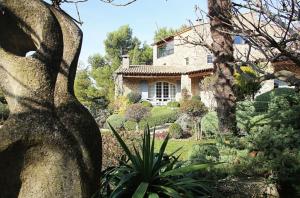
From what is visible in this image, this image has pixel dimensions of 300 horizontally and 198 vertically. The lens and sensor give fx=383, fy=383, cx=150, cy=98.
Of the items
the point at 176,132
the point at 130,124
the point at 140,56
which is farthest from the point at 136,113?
the point at 140,56

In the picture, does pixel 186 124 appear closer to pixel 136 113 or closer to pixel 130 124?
pixel 136 113

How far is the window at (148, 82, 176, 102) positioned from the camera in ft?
127

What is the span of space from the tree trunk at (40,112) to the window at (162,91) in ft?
115

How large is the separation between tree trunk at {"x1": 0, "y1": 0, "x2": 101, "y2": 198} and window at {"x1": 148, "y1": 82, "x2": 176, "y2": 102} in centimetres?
3514

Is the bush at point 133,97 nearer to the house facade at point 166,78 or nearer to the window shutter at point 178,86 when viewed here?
the house facade at point 166,78

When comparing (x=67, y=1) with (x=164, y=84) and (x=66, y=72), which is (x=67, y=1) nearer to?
(x=66, y=72)

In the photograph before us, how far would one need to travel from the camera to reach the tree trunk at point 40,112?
3197 mm

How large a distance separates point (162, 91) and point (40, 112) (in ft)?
117

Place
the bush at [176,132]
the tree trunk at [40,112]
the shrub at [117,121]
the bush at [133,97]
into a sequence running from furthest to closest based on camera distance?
the bush at [133,97] → the shrub at [117,121] → the bush at [176,132] → the tree trunk at [40,112]

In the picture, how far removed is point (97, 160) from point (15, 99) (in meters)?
0.96

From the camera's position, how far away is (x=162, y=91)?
38.9 m

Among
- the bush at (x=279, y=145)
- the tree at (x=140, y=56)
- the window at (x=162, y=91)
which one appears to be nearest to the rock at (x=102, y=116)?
the window at (x=162, y=91)

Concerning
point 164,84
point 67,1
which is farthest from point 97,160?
point 164,84

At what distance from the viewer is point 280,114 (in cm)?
712
